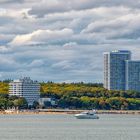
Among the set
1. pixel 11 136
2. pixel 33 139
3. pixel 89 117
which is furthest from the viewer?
pixel 89 117

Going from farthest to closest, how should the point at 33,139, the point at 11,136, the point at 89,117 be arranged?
the point at 89,117, the point at 11,136, the point at 33,139

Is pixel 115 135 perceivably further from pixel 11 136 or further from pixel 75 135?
pixel 11 136

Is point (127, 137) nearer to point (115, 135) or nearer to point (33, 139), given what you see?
point (115, 135)

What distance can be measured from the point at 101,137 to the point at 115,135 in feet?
15.1

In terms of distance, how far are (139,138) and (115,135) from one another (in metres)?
7.71

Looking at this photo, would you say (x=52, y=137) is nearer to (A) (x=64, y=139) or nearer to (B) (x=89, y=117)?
(A) (x=64, y=139)

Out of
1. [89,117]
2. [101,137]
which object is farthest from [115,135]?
[89,117]

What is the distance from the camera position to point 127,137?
108m

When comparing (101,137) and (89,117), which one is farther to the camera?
(89,117)

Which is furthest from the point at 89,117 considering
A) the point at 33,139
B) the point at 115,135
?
the point at 33,139

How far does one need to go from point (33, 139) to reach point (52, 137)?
568 centimetres

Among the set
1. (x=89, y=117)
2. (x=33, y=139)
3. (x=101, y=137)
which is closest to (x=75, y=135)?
(x=101, y=137)

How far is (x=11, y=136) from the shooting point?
358ft

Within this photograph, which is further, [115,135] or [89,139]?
[115,135]
